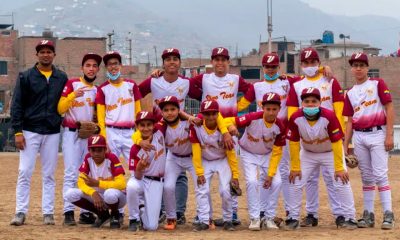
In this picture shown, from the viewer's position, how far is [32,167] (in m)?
13.6

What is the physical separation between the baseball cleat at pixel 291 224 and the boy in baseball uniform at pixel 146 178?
73.5 inches

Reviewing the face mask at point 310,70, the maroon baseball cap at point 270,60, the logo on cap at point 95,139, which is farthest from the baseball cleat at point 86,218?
the face mask at point 310,70

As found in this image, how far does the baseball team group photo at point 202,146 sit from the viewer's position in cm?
1295

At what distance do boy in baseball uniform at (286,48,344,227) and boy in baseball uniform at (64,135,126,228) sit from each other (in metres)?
2.73

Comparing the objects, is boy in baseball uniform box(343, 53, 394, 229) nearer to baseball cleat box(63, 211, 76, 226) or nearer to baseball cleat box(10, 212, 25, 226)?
baseball cleat box(63, 211, 76, 226)

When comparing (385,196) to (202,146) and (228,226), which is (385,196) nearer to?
(228,226)

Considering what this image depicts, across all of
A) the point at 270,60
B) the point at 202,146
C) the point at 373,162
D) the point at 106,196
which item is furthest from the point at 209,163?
the point at 373,162

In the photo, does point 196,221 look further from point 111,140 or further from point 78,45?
point 78,45

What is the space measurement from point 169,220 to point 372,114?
11.0 ft

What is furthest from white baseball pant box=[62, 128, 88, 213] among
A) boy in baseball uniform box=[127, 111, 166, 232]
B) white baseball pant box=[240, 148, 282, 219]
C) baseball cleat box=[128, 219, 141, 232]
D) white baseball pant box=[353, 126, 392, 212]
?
white baseball pant box=[353, 126, 392, 212]

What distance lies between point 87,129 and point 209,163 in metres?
1.88

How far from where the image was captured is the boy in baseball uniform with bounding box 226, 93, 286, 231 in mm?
12969

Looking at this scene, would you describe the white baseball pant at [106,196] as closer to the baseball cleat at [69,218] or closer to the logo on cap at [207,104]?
the baseball cleat at [69,218]

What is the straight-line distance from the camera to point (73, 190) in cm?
1303
